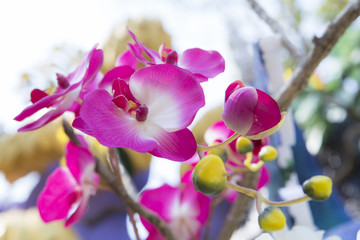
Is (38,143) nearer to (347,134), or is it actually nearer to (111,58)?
(111,58)

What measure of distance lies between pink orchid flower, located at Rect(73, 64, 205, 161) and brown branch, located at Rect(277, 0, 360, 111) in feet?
0.31

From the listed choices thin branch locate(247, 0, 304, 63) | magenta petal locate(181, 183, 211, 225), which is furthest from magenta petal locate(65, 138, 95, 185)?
thin branch locate(247, 0, 304, 63)

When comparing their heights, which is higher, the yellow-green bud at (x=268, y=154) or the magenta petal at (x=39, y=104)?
the yellow-green bud at (x=268, y=154)

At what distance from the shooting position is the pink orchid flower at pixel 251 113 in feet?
0.56

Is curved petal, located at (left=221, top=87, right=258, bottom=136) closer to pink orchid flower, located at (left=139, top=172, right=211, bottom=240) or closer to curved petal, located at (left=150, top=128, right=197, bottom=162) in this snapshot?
curved petal, located at (left=150, top=128, right=197, bottom=162)

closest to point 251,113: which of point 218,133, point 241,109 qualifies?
point 241,109

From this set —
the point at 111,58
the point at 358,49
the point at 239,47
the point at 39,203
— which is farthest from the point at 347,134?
the point at 39,203

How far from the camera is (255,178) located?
28cm

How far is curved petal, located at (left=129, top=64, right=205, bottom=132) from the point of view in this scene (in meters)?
0.19

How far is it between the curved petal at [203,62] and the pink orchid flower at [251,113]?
0.06 m

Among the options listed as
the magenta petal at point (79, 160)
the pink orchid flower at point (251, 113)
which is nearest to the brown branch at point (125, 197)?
the magenta petal at point (79, 160)

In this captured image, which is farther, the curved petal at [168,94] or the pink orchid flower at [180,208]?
the pink orchid flower at [180,208]

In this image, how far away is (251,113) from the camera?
0.17m

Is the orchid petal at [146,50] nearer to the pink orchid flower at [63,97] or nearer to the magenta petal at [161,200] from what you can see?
the pink orchid flower at [63,97]
